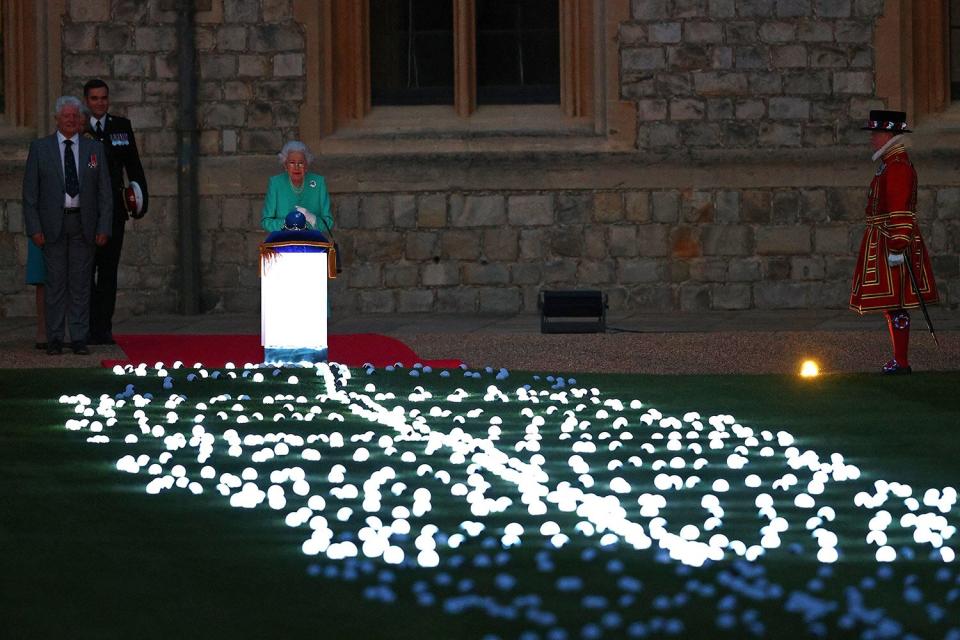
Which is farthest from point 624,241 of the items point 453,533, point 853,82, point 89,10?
point 453,533

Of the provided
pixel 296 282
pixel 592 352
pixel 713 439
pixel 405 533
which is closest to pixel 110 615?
pixel 405 533

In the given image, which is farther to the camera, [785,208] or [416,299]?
[416,299]

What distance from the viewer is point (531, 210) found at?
588 inches

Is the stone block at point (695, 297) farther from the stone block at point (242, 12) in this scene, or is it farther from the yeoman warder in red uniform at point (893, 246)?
the yeoman warder in red uniform at point (893, 246)

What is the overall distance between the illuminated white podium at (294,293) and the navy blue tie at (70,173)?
60.4 inches

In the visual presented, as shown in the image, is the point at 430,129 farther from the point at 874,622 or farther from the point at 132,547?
the point at 874,622

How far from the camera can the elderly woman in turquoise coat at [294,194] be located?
1086 centimetres

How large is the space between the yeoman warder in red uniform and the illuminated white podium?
3216mm

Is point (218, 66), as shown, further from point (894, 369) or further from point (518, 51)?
point (894, 369)

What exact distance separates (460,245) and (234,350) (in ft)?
12.4

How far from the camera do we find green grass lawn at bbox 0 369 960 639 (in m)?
4.08

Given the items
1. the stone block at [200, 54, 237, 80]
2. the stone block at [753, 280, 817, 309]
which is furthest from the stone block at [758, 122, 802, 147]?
the stone block at [200, 54, 237, 80]

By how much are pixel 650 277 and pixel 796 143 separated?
171 centimetres

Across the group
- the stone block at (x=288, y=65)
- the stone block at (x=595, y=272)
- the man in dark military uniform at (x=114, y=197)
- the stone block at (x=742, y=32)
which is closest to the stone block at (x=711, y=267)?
the stone block at (x=595, y=272)
